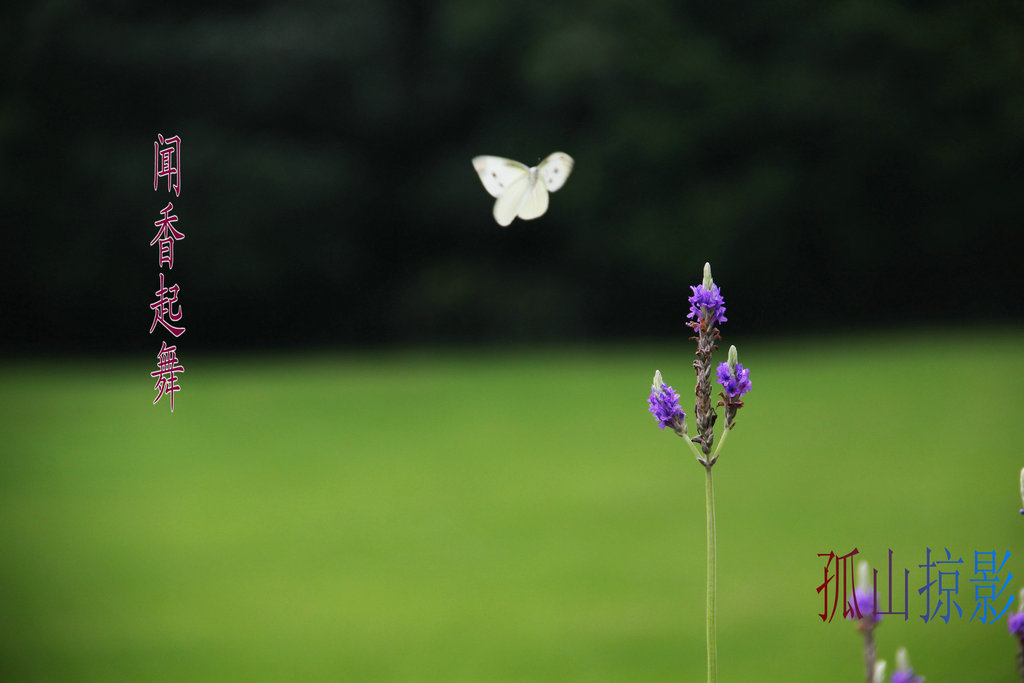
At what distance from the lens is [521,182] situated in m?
0.90

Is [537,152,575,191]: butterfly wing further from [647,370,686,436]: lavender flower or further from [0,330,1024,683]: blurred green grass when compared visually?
[0,330,1024,683]: blurred green grass

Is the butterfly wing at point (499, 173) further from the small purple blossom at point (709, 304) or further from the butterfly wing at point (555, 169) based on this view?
the small purple blossom at point (709, 304)

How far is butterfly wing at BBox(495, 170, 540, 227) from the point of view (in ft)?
2.80

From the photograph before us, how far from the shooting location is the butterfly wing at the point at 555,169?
0.83 m

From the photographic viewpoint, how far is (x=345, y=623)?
12.5ft

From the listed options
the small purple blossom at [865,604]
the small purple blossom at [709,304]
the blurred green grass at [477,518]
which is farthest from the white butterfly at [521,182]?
the blurred green grass at [477,518]

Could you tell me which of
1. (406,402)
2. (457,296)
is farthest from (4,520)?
(457,296)

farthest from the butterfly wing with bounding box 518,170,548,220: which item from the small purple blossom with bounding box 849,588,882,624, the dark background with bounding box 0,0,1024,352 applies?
the dark background with bounding box 0,0,1024,352

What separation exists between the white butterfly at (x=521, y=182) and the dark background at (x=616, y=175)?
31.8 feet

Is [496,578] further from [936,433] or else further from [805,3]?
[805,3]

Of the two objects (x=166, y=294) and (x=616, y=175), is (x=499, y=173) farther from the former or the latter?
(x=616, y=175)

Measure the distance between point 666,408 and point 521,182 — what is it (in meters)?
0.26

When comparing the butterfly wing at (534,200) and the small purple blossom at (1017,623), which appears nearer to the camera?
the small purple blossom at (1017,623)

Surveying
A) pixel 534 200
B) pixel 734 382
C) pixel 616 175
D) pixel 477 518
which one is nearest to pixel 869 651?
pixel 734 382
